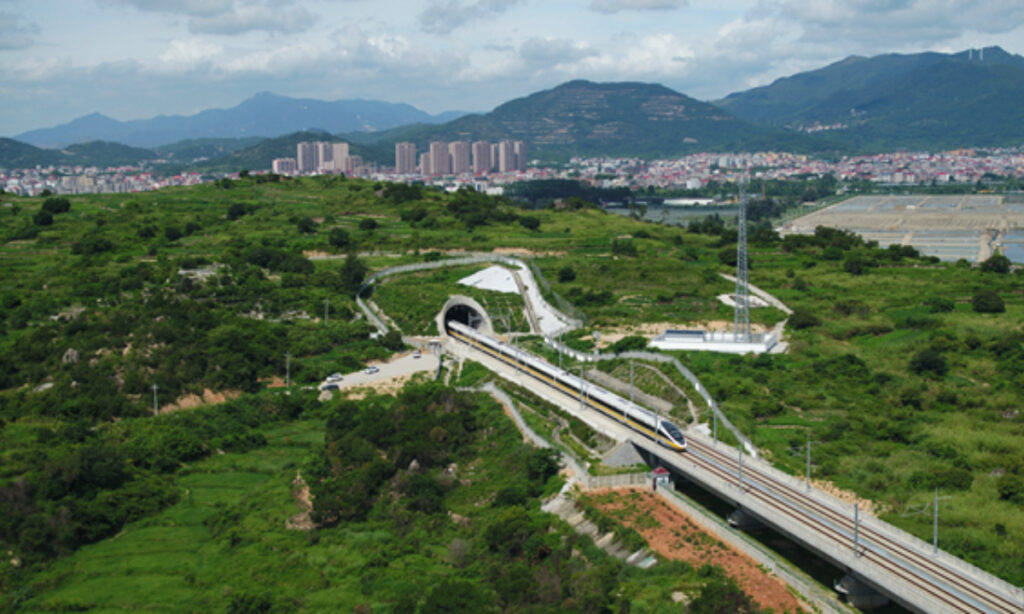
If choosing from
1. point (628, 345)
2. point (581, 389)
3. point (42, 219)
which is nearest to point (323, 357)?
point (628, 345)

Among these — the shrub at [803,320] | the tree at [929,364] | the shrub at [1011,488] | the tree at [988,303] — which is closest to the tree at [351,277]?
the shrub at [803,320]

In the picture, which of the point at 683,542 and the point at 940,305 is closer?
the point at 683,542

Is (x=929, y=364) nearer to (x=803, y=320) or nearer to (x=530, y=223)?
(x=803, y=320)

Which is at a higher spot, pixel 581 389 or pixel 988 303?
pixel 988 303

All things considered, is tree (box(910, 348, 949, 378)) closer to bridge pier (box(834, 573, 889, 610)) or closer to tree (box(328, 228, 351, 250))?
bridge pier (box(834, 573, 889, 610))

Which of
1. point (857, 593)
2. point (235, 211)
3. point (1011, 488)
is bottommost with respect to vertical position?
point (857, 593)

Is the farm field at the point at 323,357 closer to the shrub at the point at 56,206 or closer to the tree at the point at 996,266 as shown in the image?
the tree at the point at 996,266

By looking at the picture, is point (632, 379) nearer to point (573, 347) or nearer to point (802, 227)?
point (573, 347)

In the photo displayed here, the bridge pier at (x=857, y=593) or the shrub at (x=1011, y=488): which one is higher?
the shrub at (x=1011, y=488)
